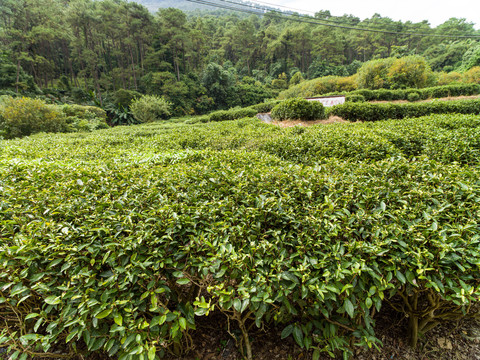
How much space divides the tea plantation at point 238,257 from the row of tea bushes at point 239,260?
0.5 inches

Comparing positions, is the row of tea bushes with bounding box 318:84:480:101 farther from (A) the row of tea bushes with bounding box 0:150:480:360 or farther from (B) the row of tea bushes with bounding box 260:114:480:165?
(A) the row of tea bushes with bounding box 0:150:480:360

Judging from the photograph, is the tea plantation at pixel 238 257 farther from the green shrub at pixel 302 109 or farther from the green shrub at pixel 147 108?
the green shrub at pixel 147 108

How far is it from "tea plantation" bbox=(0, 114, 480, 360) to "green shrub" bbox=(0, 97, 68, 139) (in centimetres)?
1419

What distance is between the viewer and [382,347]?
1938 millimetres

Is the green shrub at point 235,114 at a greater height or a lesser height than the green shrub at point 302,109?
lesser

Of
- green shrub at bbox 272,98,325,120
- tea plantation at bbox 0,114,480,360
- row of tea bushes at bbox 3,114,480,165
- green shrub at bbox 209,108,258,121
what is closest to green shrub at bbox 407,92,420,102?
green shrub at bbox 209,108,258,121

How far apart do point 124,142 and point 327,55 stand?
192ft

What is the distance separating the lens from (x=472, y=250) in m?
1.43

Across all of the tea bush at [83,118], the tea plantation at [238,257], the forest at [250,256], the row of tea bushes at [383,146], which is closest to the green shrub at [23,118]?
the tea bush at [83,118]

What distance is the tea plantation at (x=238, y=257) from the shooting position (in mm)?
1383

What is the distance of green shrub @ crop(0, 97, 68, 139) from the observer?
1215 centimetres

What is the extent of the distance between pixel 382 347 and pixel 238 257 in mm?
1675

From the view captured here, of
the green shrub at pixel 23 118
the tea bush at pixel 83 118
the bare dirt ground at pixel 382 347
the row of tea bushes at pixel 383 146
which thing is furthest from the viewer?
the tea bush at pixel 83 118

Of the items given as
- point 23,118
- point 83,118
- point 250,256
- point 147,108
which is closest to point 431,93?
point 250,256
